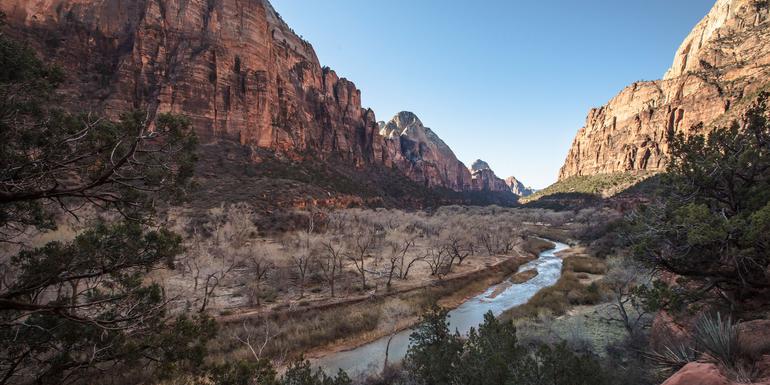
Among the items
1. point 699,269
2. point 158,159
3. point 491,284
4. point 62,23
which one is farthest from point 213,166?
point 699,269

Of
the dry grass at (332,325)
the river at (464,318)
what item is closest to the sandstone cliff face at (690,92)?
the river at (464,318)

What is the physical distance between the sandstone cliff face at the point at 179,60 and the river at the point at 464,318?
5236 centimetres

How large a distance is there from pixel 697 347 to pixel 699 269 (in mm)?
3449

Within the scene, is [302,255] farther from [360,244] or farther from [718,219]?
[718,219]

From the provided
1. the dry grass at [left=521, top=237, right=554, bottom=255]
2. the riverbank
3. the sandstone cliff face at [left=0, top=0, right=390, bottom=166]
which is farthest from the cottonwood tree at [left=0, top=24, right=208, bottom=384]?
the dry grass at [left=521, top=237, right=554, bottom=255]

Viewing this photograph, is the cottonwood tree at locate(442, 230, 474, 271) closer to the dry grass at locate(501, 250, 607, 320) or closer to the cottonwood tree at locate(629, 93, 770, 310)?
the dry grass at locate(501, 250, 607, 320)

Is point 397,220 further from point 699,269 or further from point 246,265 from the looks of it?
point 699,269

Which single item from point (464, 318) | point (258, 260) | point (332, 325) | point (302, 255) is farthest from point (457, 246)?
point (258, 260)

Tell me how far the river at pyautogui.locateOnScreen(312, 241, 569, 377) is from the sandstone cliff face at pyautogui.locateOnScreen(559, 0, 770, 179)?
38175 millimetres

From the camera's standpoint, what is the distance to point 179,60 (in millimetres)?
64625

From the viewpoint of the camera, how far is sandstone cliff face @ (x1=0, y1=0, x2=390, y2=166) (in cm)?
A: 5484

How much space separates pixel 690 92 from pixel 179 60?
14446 cm

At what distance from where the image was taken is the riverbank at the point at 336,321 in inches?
749

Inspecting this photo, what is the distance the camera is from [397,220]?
56719mm
